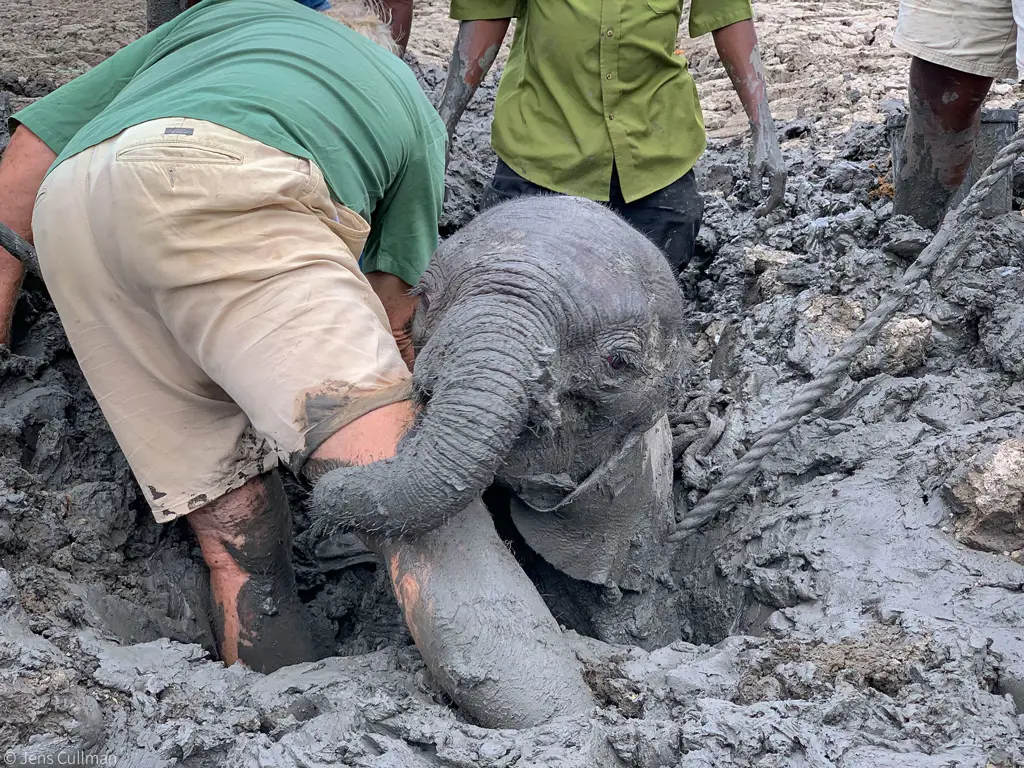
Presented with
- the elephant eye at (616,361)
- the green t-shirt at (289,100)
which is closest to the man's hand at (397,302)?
the green t-shirt at (289,100)

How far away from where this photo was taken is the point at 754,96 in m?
3.84

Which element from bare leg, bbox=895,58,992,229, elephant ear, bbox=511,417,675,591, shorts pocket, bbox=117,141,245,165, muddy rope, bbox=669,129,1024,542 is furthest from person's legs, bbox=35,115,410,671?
bare leg, bbox=895,58,992,229

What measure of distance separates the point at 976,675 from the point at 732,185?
3.34m

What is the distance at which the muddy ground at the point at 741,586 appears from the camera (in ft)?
5.66

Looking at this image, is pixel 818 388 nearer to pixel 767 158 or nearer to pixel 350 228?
pixel 350 228

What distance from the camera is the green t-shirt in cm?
216

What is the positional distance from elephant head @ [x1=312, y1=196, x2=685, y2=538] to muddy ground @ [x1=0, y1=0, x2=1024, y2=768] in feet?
1.31

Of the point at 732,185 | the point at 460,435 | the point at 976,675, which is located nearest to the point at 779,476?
the point at 976,675

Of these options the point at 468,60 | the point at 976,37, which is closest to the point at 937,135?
the point at 976,37

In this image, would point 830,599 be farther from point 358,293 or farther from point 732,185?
point 732,185

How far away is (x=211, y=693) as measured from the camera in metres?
1.96

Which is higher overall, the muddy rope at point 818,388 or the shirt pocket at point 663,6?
the shirt pocket at point 663,6

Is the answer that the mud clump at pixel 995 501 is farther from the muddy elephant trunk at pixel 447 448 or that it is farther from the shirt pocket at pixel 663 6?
the shirt pocket at pixel 663 6

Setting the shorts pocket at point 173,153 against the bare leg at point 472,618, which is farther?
the shorts pocket at point 173,153
